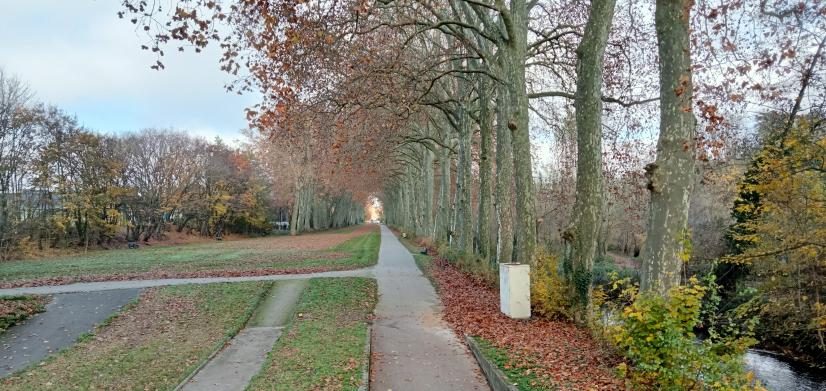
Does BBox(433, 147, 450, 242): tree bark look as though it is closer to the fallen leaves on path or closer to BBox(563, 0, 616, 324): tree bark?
the fallen leaves on path

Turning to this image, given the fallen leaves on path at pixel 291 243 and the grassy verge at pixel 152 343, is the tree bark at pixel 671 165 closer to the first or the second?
the grassy verge at pixel 152 343

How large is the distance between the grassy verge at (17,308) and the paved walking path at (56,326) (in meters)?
0.16

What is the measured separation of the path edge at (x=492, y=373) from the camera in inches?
251

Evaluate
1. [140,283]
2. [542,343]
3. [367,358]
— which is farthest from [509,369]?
[140,283]

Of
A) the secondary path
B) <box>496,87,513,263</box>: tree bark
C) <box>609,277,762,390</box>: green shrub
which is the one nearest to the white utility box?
the secondary path

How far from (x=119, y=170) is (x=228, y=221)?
702 inches

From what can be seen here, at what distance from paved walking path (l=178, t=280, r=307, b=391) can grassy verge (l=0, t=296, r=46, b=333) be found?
18.4 feet

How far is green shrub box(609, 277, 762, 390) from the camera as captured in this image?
14.5 feet

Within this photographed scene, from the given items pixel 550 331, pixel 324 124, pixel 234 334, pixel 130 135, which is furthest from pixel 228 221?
pixel 550 331

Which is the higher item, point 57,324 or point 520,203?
point 520,203

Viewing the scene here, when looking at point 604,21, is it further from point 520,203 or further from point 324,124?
point 324,124

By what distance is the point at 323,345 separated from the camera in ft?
30.4

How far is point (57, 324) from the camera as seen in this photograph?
1231 cm

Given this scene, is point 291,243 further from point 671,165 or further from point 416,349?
point 671,165
